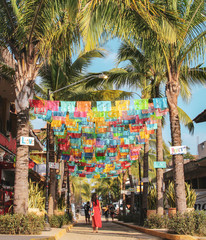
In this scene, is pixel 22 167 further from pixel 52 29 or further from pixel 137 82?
A: pixel 137 82

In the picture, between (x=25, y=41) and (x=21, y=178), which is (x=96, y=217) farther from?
(x=25, y=41)

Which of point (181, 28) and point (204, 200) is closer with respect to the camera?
point (181, 28)

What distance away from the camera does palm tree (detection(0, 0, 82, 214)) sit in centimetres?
1191

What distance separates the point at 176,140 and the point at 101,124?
6.89m

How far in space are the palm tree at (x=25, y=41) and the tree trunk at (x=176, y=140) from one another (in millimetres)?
4536

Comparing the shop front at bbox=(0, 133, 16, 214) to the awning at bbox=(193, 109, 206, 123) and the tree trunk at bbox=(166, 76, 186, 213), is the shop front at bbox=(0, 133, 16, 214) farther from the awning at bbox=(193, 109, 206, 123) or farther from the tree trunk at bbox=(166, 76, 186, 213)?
the awning at bbox=(193, 109, 206, 123)

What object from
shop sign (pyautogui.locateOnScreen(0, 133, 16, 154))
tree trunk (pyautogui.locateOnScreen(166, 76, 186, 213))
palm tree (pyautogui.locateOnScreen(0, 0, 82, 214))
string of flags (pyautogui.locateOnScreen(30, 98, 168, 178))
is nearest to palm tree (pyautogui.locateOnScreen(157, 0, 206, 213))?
tree trunk (pyautogui.locateOnScreen(166, 76, 186, 213))

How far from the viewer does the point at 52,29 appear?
1324 cm

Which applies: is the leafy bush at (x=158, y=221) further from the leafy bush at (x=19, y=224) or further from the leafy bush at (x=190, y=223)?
the leafy bush at (x=19, y=224)

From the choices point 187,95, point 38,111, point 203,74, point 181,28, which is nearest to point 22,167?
point 38,111

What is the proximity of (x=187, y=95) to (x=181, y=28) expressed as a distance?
8.82m

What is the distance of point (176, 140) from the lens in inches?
506

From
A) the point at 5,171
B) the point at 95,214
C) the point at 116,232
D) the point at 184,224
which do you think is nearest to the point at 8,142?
the point at 5,171

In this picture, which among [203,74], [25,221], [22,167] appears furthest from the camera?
[203,74]
